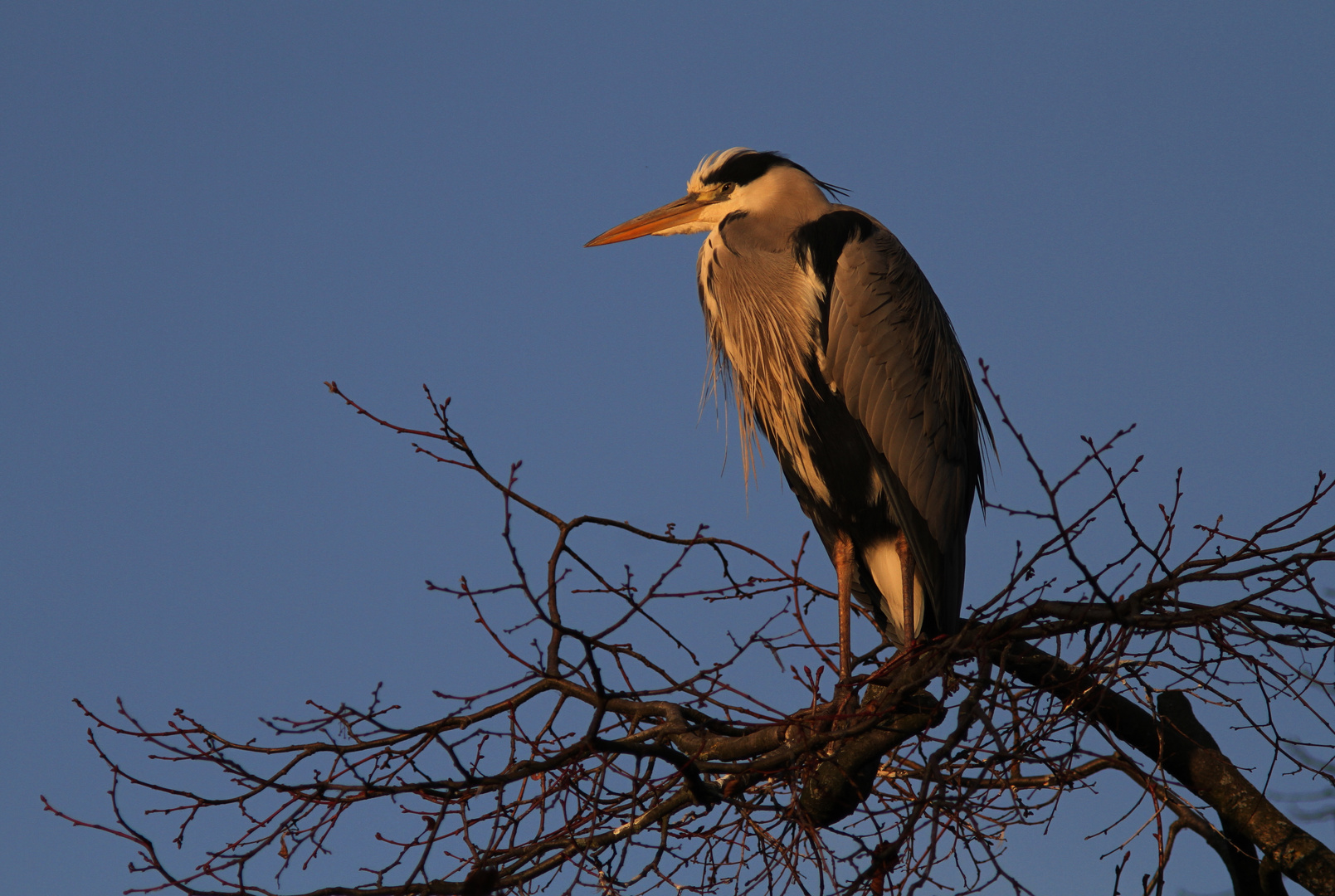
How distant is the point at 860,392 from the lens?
172 inches

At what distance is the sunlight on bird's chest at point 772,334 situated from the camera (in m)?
4.52

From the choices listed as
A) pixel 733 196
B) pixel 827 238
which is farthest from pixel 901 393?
pixel 733 196

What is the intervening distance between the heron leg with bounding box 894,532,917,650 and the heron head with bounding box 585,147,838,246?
1.43 m

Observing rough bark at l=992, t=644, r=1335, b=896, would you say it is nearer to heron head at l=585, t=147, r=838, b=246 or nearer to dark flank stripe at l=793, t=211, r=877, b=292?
dark flank stripe at l=793, t=211, r=877, b=292

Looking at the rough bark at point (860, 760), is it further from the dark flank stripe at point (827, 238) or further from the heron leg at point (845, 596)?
the dark flank stripe at point (827, 238)

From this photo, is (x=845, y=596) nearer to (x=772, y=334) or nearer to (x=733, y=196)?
(x=772, y=334)

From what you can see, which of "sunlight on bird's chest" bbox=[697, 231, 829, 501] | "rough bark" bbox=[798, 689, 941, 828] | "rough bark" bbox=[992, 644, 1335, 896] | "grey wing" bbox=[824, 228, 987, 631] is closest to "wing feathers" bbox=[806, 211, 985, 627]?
"grey wing" bbox=[824, 228, 987, 631]

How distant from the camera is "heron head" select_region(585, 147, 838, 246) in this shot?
4895mm

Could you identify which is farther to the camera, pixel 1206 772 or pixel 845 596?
pixel 845 596

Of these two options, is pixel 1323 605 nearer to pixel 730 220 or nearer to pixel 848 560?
pixel 848 560

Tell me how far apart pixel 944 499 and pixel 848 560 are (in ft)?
1.42

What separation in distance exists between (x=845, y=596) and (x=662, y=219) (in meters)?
2.03

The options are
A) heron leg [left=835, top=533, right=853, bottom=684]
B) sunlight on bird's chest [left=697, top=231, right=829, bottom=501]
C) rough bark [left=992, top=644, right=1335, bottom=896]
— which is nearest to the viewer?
rough bark [left=992, top=644, right=1335, bottom=896]

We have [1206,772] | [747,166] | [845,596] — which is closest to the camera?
[1206,772]
